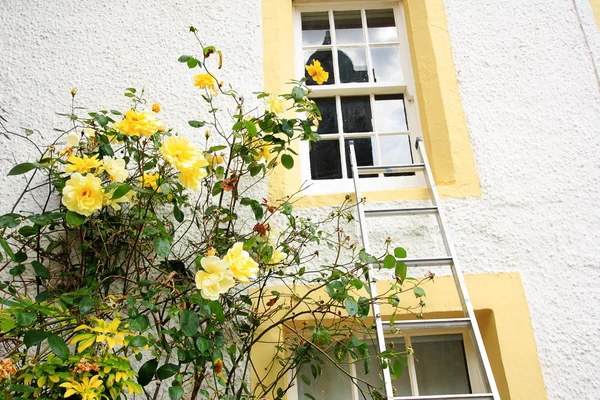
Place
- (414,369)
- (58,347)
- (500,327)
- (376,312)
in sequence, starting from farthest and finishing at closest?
(414,369)
(500,327)
(376,312)
(58,347)

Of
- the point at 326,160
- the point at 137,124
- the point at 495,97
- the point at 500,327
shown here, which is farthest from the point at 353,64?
the point at 500,327

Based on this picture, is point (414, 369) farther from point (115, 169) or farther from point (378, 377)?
point (115, 169)

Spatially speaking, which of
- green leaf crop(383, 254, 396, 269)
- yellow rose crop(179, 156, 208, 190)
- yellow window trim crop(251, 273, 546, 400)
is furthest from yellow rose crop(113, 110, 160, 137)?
green leaf crop(383, 254, 396, 269)

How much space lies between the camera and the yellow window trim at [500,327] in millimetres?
2623

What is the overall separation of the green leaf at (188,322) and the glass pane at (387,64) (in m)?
2.28

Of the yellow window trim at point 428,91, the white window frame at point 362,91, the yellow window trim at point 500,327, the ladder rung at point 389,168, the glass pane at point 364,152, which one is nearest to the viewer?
the yellow window trim at point 500,327

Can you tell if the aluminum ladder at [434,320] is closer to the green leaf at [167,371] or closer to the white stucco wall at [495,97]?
the white stucco wall at [495,97]

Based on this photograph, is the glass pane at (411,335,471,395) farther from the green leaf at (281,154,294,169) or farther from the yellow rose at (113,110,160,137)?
the yellow rose at (113,110,160,137)

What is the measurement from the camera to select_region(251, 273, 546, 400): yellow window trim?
2.62 metres

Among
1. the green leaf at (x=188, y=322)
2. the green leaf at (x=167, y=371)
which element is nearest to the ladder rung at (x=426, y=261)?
the green leaf at (x=188, y=322)

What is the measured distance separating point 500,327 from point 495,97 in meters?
1.43

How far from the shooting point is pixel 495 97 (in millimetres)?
3338

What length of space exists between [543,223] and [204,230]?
1.84m

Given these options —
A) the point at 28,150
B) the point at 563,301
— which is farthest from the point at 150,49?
the point at 563,301
